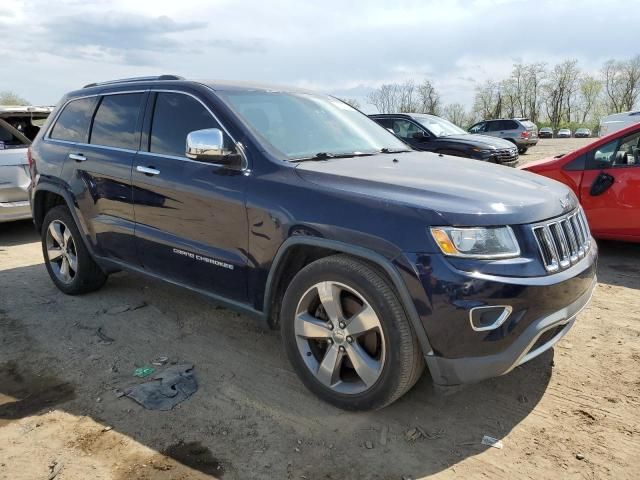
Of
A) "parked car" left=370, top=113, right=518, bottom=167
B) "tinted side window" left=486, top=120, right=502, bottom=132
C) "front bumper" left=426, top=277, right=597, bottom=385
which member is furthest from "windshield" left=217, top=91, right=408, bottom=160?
"tinted side window" left=486, top=120, right=502, bottom=132

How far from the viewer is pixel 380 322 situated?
9.12 ft

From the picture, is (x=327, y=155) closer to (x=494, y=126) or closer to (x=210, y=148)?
(x=210, y=148)

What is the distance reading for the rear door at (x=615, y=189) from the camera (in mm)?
5645

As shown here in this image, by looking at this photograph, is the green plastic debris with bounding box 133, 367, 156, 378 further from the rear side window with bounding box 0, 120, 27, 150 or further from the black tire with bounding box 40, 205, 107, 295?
the rear side window with bounding box 0, 120, 27, 150

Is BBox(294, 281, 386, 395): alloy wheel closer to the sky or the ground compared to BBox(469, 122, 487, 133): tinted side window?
closer to the ground

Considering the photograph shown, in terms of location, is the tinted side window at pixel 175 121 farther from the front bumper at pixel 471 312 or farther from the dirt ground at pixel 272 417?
the front bumper at pixel 471 312

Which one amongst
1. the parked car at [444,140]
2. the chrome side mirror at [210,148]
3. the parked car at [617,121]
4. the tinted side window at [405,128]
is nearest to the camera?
the chrome side mirror at [210,148]

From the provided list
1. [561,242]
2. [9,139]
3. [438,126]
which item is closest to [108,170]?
[561,242]

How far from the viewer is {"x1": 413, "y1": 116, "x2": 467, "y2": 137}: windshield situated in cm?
1215

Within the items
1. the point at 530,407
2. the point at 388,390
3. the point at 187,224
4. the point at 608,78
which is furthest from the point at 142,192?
the point at 608,78

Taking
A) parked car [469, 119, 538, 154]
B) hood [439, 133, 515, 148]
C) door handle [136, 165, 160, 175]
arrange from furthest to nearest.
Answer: parked car [469, 119, 538, 154], hood [439, 133, 515, 148], door handle [136, 165, 160, 175]

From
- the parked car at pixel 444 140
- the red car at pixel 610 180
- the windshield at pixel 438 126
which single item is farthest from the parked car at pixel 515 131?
the red car at pixel 610 180

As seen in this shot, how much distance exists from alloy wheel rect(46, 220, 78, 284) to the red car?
505 cm

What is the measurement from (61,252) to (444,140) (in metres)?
8.49
